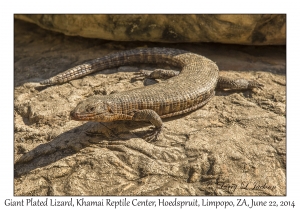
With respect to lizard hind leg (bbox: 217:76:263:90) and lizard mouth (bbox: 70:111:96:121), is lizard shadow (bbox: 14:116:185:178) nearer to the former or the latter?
lizard mouth (bbox: 70:111:96:121)

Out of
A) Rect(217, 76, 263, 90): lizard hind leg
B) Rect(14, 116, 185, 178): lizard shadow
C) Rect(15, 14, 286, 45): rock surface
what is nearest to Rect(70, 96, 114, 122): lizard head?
Rect(14, 116, 185, 178): lizard shadow

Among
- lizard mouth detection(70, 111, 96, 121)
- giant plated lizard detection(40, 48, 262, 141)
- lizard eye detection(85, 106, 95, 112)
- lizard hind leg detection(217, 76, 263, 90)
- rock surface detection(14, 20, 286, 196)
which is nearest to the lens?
rock surface detection(14, 20, 286, 196)

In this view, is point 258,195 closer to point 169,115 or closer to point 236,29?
point 169,115

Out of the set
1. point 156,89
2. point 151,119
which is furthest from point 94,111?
point 156,89

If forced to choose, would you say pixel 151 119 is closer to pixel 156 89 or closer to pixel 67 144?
pixel 156 89

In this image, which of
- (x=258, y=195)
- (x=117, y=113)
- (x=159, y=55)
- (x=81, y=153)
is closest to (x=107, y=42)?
(x=159, y=55)

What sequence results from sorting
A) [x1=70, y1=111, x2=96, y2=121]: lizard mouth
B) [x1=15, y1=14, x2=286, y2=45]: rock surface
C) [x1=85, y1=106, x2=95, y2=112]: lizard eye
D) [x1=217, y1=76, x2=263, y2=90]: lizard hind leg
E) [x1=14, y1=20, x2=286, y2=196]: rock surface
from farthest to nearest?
[x1=15, y1=14, x2=286, y2=45]: rock surface
[x1=217, y1=76, x2=263, y2=90]: lizard hind leg
[x1=85, y1=106, x2=95, y2=112]: lizard eye
[x1=70, y1=111, x2=96, y2=121]: lizard mouth
[x1=14, y1=20, x2=286, y2=196]: rock surface

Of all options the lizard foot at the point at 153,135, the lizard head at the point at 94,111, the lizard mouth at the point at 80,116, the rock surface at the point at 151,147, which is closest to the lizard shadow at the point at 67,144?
the rock surface at the point at 151,147
